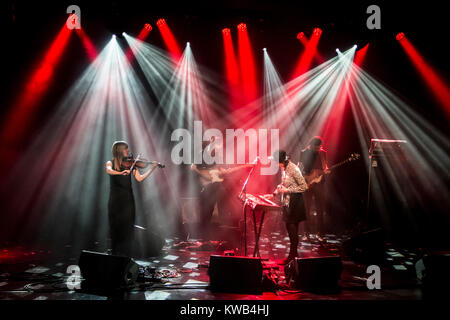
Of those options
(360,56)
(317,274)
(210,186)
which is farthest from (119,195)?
(360,56)

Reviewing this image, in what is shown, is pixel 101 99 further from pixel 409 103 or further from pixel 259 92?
pixel 409 103

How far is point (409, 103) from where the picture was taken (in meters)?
6.89

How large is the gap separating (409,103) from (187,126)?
6239mm

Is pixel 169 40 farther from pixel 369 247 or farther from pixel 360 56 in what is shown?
pixel 369 247

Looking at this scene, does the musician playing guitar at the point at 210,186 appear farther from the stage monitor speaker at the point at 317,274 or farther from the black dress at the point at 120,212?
the stage monitor speaker at the point at 317,274

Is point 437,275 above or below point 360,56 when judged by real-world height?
below

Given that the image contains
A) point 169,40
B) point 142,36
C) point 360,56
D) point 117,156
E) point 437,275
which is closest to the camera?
point 437,275

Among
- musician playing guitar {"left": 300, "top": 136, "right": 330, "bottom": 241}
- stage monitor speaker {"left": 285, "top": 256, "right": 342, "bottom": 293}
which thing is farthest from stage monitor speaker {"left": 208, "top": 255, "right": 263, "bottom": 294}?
musician playing guitar {"left": 300, "top": 136, "right": 330, "bottom": 241}

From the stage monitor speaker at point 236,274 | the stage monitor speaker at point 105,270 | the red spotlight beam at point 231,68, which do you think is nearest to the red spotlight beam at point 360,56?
the red spotlight beam at point 231,68

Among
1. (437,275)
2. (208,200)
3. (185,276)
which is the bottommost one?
(185,276)

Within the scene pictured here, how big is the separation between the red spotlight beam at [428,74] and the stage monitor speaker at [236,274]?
686 cm

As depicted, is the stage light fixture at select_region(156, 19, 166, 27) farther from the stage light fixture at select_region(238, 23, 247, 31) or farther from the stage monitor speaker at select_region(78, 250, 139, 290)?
the stage monitor speaker at select_region(78, 250, 139, 290)

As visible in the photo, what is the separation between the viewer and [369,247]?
14.5 feet

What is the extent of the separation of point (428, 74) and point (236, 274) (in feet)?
23.9
